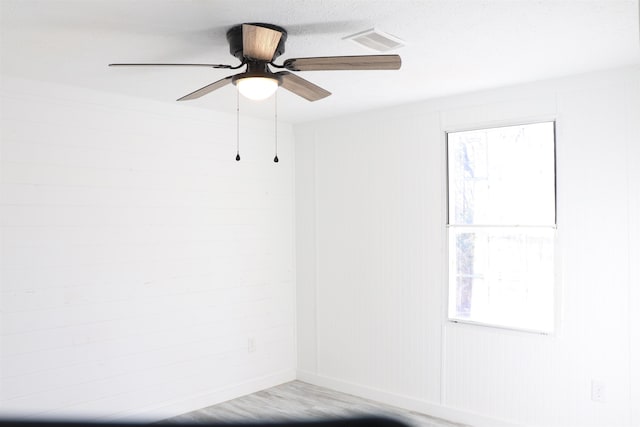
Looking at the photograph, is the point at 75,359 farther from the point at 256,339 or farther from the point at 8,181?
the point at 256,339

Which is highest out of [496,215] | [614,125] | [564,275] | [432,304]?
[614,125]

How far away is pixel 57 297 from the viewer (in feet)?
11.5

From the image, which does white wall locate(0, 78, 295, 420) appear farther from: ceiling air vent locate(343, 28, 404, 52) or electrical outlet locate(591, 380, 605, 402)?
electrical outlet locate(591, 380, 605, 402)

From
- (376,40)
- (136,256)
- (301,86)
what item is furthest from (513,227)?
(136,256)

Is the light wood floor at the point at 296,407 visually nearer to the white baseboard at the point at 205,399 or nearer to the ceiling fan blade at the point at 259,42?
the white baseboard at the point at 205,399

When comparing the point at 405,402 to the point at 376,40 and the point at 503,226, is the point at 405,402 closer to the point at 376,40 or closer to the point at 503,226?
the point at 503,226

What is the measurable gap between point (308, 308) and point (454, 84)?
249 cm

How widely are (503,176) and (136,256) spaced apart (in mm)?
2752

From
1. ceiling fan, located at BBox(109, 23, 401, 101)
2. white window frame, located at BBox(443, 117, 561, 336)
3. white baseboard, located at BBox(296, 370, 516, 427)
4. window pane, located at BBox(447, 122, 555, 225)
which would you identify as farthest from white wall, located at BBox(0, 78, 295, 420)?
window pane, located at BBox(447, 122, 555, 225)

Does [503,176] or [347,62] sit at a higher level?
[347,62]

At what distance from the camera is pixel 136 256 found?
3.95 metres

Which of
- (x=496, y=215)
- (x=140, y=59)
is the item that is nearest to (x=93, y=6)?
(x=140, y=59)

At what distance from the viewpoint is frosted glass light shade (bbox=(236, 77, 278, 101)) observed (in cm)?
242

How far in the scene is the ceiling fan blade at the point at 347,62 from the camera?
2306 millimetres
